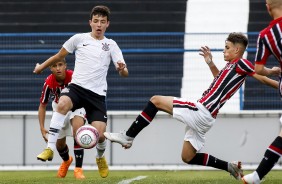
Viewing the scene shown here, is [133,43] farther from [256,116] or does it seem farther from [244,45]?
[244,45]

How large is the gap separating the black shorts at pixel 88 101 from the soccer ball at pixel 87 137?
375 mm

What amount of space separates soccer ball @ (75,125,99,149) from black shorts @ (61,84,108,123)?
375 mm

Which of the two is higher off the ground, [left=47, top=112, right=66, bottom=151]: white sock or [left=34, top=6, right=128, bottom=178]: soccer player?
[left=34, top=6, right=128, bottom=178]: soccer player

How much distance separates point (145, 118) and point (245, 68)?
1.12 m

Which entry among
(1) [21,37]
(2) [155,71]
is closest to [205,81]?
(2) [155,71]

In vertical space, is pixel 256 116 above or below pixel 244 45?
below

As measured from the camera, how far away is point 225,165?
988 cm

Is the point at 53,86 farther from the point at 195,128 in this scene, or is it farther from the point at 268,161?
the point at 268,161

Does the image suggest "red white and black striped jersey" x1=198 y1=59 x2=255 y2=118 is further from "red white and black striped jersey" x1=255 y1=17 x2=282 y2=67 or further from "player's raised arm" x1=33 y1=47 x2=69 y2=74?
"player's raised arm" x1=33 y1=47 x2=69 y2=74

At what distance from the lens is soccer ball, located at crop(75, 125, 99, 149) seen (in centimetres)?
1001

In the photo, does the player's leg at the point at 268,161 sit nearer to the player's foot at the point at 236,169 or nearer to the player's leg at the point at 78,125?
the player's foot at the point at 236,169

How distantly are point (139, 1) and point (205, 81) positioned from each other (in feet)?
10.5

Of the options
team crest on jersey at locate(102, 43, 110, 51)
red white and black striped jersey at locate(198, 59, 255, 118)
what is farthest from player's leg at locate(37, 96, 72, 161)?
red white and black striped jersey at locate(198, 59, 255, 118)

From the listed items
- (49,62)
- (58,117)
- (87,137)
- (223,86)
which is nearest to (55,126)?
(58,117)
